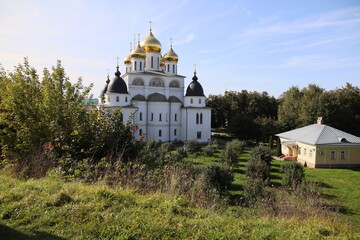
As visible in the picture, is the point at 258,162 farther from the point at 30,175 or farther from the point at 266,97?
the point at 266,97

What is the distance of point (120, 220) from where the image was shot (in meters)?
4.16

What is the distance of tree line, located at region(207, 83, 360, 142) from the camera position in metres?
29.8

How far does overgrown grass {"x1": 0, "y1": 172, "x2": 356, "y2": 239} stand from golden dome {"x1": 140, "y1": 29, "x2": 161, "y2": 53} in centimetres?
2769

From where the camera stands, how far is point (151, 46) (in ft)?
102

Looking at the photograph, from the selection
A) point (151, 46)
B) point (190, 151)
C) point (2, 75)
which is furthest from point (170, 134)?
point (2, 75)

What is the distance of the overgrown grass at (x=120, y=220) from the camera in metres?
3.87

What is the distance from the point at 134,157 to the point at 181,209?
302cm

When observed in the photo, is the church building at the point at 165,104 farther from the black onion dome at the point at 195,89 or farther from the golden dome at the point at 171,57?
the golden dome at the point at 171,57

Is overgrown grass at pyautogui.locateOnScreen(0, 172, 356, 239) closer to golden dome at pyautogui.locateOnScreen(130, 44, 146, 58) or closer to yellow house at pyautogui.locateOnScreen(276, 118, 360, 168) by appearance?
yellow house at pyautogui.locateOnScreen(276, 118, 360, 168)

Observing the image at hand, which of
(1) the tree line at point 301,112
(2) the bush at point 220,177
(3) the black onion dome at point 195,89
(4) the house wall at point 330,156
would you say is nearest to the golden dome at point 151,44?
(3) the black onion dome at point 195,89

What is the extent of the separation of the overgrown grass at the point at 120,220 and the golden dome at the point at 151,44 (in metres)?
27.7

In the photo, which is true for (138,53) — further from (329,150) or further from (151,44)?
(329,150)

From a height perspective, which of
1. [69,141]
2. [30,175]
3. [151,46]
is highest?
[151,46]

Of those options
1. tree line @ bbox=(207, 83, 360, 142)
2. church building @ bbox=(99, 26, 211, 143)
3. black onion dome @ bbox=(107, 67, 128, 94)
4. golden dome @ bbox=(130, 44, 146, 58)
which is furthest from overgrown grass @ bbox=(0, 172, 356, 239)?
tree line @ bbox=(207, 83, 360, 142)
